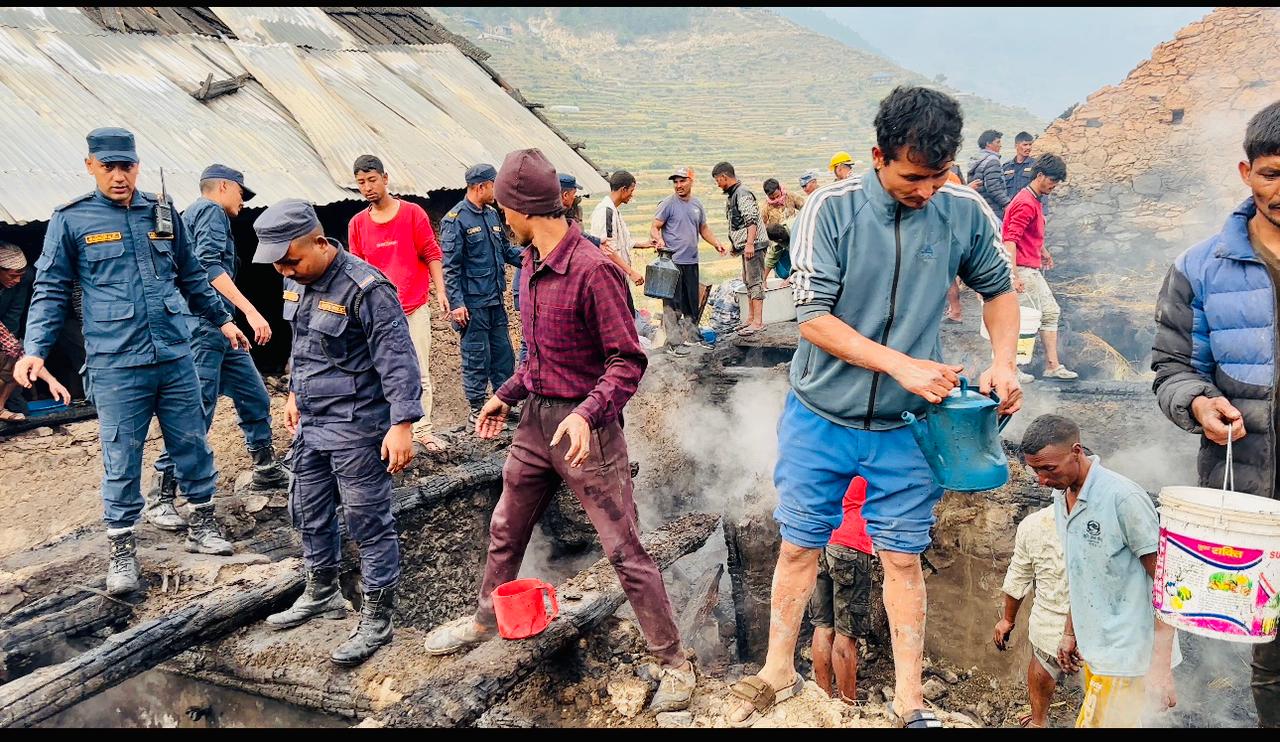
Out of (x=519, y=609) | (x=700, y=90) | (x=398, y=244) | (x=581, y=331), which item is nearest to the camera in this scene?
(x=581, y=331)

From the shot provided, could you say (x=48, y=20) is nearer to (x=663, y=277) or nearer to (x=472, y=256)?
(x=472, y=256)

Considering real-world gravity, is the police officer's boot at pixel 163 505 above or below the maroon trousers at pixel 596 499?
below

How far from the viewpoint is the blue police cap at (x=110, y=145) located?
4.02 meters

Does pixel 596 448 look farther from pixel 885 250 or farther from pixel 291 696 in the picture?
pixel 291 696

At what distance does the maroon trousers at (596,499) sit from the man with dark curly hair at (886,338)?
65 cm

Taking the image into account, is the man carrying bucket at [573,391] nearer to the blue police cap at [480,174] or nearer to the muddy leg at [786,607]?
the muddy leg at [786,607]

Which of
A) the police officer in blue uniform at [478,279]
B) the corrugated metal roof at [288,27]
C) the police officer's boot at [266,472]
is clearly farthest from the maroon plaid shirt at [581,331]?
the corrugated metal roof at [288,27]

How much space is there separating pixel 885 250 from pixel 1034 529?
1.91 m

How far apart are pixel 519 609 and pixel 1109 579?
2.39 m

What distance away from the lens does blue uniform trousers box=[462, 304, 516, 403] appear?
6879 millimetres

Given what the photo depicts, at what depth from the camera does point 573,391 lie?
3.32m

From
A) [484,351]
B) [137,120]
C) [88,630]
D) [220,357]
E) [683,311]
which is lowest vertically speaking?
[88,630]

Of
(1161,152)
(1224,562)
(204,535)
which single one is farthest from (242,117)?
(1161,152)

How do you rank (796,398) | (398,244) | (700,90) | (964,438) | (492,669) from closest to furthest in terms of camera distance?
(964,438) → (796,398) → (492,669) → (398,244) → (700,90)
